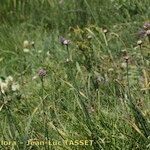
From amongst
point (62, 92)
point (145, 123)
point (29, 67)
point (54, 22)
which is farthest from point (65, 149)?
point (54, 22)

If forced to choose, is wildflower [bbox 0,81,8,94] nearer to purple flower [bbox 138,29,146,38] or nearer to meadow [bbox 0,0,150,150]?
meadow [bbox 0,0,150,150]

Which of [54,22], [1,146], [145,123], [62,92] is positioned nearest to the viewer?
[145,123]

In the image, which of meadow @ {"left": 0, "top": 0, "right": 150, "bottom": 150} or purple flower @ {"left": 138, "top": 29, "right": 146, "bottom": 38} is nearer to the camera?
meadow @ {"left": 0, "top": 0, "right": 150, "bottom": 150}

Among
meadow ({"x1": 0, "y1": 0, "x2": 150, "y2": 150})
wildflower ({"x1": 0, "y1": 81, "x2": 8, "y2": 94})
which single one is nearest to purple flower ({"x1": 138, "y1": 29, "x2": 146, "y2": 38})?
meadow ({"x1": 0, "y1": 0, "x2": 150, "y2": 150})

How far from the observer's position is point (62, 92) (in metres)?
3.60

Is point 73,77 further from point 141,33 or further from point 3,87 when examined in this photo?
point 141,33

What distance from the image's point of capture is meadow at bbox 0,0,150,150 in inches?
111

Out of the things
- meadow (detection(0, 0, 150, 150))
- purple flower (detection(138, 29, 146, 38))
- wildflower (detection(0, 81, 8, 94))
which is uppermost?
wildflower (detection(0, 81, 8, 94))

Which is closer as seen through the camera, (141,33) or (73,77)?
(73,77)

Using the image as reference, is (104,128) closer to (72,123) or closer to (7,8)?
(72,123)

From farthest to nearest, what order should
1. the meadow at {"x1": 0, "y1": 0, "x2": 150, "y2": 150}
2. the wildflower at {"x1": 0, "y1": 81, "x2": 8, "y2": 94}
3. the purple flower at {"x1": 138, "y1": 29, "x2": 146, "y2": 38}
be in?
the purple flower at {"x1": 138, "y1": 29, "x2": 146, "y2": 38}
the wildflower at {"x1": 0, "y1": 81, "x2": 8, "y2": 94}
the meadow at {"x1": 0, "y1": 0, "x2": 150, "y2": 150}

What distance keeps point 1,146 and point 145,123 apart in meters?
0.82

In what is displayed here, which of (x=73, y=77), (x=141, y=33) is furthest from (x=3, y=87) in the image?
(x=141, y=33)

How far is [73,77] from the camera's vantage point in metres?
3.20
